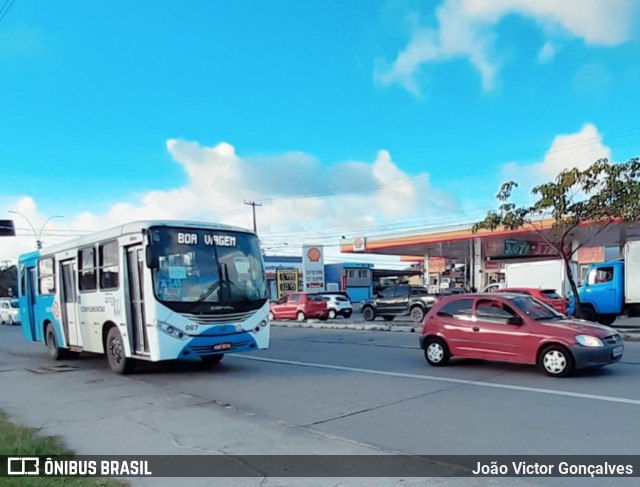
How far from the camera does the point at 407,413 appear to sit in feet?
25.9

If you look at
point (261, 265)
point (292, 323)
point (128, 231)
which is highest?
point (128, 231)

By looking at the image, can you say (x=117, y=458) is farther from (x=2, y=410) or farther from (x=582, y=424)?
(x=582, y=424)

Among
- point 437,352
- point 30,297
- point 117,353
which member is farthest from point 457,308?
point 30,297

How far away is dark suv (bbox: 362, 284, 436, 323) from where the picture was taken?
86.9 feet

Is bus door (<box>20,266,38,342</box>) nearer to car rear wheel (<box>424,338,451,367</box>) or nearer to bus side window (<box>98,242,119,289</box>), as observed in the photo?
bus side window (<box>98,242,119,289</box>)

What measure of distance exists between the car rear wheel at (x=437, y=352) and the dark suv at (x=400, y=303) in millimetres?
14248

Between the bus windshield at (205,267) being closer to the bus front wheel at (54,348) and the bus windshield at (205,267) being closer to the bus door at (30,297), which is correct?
the bus front wheel at (54,348)

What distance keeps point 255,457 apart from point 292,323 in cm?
2211

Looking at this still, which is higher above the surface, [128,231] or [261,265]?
[128,231]

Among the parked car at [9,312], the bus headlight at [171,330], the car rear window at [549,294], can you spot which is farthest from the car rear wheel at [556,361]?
the parked car at [9,312]

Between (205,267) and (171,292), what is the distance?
821 millimetres

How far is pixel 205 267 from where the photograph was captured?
436 inches

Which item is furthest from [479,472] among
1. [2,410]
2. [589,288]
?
A: [589,288]

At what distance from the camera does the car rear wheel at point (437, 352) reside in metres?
11.8
